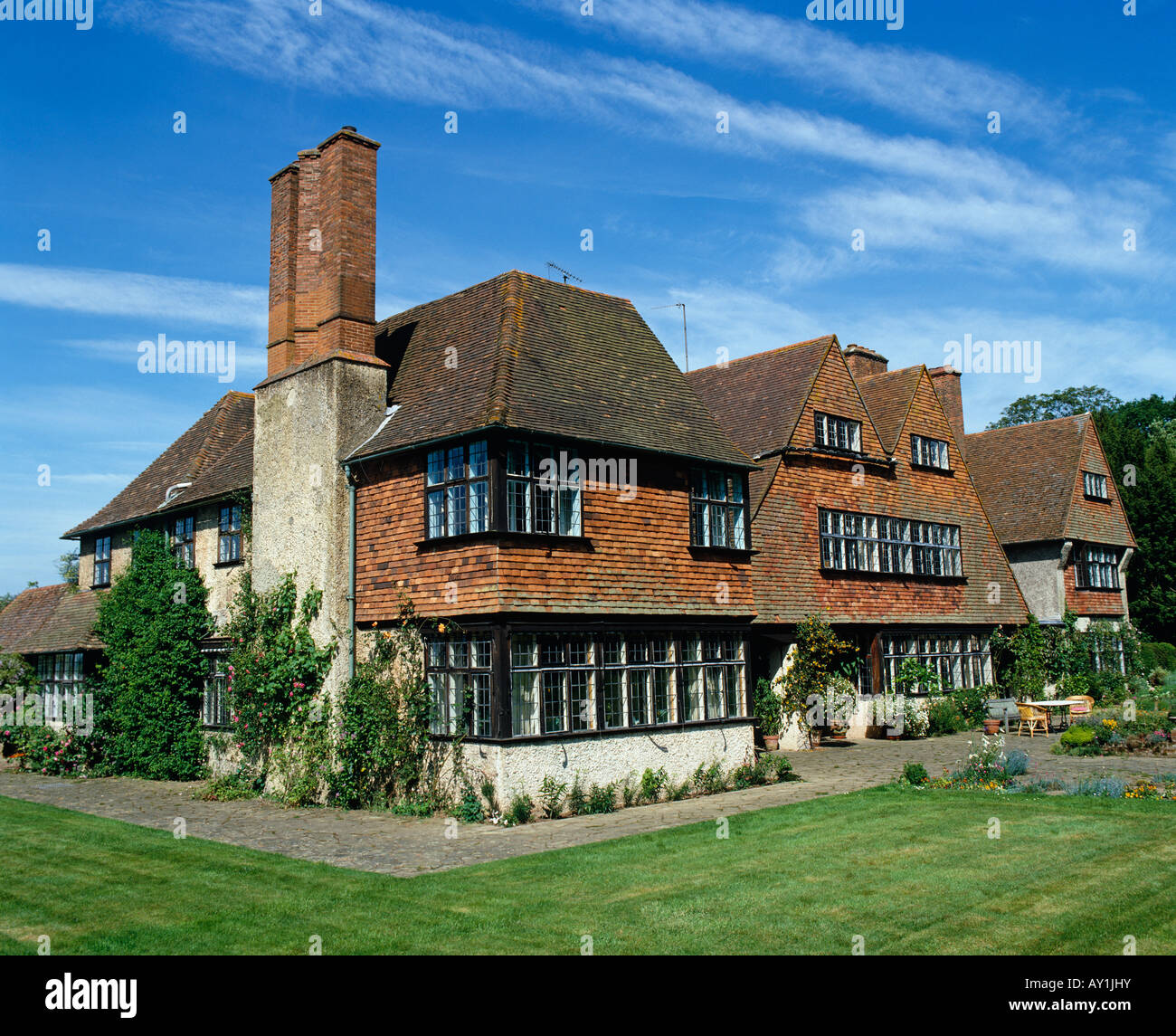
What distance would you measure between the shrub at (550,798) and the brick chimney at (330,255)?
944 centimetres

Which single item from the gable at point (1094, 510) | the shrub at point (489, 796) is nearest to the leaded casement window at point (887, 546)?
the gable at point (1094, 510)

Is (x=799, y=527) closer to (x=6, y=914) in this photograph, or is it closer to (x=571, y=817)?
(x=571, y=817)

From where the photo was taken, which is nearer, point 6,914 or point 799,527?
point 6,914

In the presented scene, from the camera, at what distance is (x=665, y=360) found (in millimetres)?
22797

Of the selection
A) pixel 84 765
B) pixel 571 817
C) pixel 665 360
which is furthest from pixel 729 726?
pixel 84 765

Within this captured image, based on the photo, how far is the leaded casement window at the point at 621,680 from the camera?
16.8m

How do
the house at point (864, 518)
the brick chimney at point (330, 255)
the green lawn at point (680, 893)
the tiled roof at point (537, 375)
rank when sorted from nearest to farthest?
the green lawn at point (680, 893) < the tiled roof at point (537, 375) < the brick chimney at point (330, 255) < the house at point (864, 518)

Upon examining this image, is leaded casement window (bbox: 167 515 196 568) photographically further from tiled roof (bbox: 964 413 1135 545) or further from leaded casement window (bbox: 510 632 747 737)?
tiled roof (bbox: 964 413 1135 545)

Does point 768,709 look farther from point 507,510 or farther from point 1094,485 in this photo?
point 1094,485

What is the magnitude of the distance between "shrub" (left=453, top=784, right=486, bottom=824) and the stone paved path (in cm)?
30

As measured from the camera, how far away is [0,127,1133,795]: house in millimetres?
17016

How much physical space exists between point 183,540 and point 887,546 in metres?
20.0

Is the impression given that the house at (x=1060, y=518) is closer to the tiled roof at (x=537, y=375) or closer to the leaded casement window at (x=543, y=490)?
the tiled roof at (x=537, y=375)
